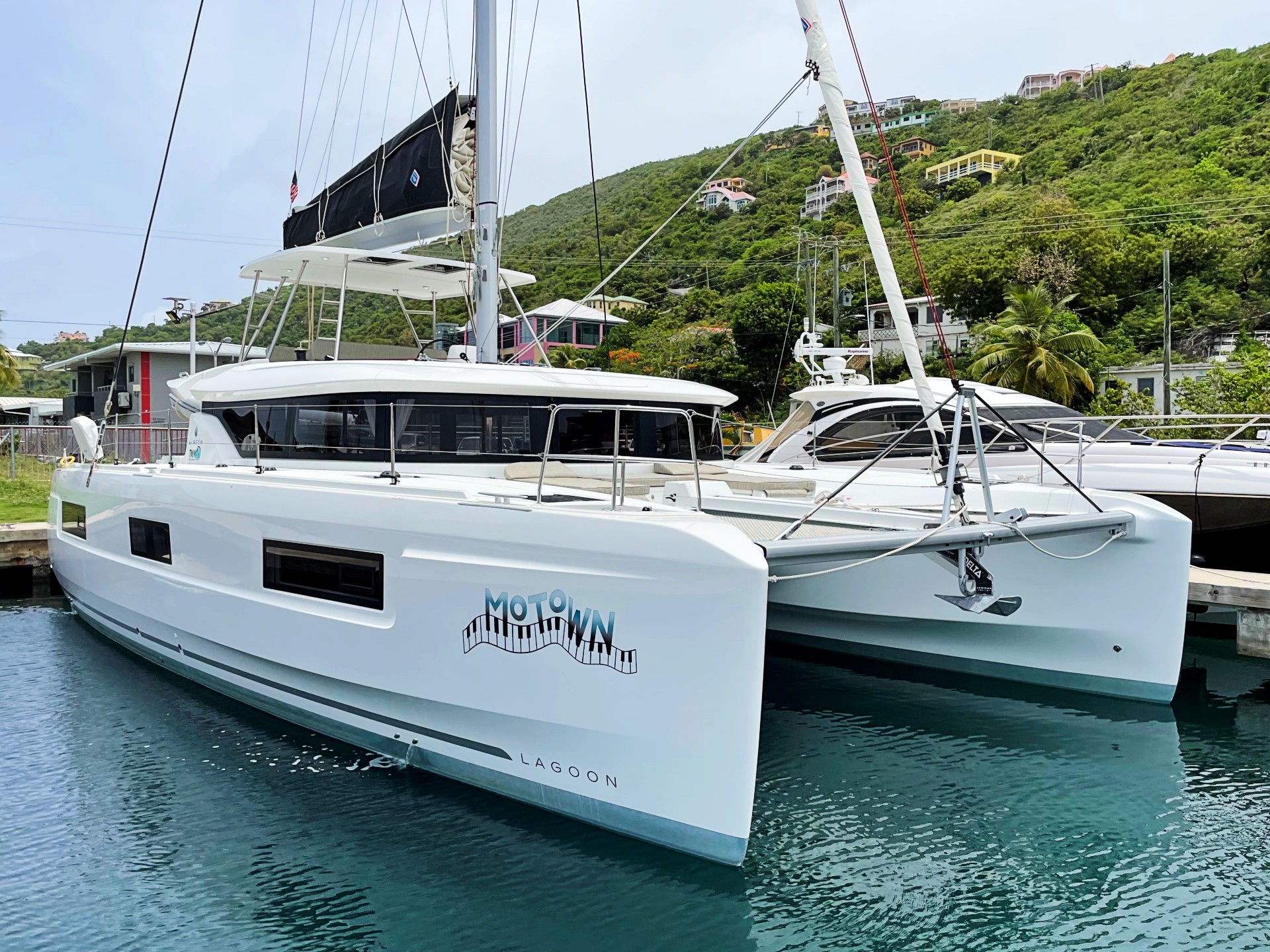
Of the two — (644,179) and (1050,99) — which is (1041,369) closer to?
(1050,99)

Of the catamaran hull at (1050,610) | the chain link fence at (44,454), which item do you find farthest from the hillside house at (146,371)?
the catamaran hull at (1050,610)

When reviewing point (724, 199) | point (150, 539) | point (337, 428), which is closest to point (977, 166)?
point (724, 199)

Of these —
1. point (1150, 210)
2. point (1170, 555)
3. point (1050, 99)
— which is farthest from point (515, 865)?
point (1050, 99)

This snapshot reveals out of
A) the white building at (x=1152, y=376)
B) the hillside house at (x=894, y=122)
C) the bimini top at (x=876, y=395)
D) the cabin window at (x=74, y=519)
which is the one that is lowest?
the cabin window at (x=74, y=519)

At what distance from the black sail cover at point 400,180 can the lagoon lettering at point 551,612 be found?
4.81 metres

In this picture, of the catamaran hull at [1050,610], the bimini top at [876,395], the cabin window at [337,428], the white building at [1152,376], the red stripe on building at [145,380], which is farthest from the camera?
the white building at [1152,376]

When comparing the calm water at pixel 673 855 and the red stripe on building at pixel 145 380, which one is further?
the red stripe on building at pixel 145 380

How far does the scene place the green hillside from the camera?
33156 mm

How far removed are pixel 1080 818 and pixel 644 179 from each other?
3132 inches

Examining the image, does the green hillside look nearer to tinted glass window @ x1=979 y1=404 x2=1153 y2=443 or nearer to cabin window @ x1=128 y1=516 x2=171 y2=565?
cabin window @ x1=128 y1=516 x2=171 y2=565

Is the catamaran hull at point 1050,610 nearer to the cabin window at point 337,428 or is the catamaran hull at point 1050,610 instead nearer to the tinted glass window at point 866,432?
the tinted glass window at point 866,432

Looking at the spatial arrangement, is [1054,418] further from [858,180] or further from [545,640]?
[545,640]

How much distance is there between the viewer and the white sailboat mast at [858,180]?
5391 mm

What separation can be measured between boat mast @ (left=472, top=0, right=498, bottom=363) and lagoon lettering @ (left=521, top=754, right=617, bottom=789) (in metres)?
4.17
